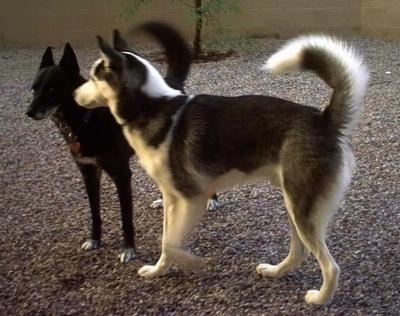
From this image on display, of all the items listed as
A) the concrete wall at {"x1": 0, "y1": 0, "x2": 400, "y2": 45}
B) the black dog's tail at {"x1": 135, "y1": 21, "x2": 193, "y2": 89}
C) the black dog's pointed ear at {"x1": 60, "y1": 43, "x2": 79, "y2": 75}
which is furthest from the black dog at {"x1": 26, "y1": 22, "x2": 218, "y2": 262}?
the concrete wall at {"x1": 0, "y1": 0, "x2": 400, "y2": 45}

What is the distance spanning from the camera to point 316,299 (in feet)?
6.63

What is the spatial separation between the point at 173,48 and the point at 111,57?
2.08 ft

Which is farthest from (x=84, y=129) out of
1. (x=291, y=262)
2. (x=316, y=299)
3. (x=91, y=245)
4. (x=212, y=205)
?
(x=316, y=299)

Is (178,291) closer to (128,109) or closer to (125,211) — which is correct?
(125,211)

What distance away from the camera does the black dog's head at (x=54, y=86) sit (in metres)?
2.32

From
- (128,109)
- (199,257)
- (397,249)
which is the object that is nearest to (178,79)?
(128,109)

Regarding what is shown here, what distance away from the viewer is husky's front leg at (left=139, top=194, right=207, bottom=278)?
2.12 metres

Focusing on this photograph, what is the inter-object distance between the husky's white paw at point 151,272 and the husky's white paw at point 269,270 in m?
0.38

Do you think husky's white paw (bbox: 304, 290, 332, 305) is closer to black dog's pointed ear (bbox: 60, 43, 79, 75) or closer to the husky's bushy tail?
the husky's bushy tail

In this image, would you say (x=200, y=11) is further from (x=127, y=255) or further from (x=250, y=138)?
(x=250, y=138)

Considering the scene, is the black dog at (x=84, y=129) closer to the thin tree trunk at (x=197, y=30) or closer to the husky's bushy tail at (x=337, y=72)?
the husky's bushy tail at (x=337, y=72)

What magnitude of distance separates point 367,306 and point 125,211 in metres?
1.02

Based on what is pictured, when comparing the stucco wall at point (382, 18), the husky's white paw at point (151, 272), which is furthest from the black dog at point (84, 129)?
the stucco wall at point (382, 18)

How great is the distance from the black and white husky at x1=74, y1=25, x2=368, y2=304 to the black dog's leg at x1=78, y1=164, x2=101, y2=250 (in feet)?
1.29
